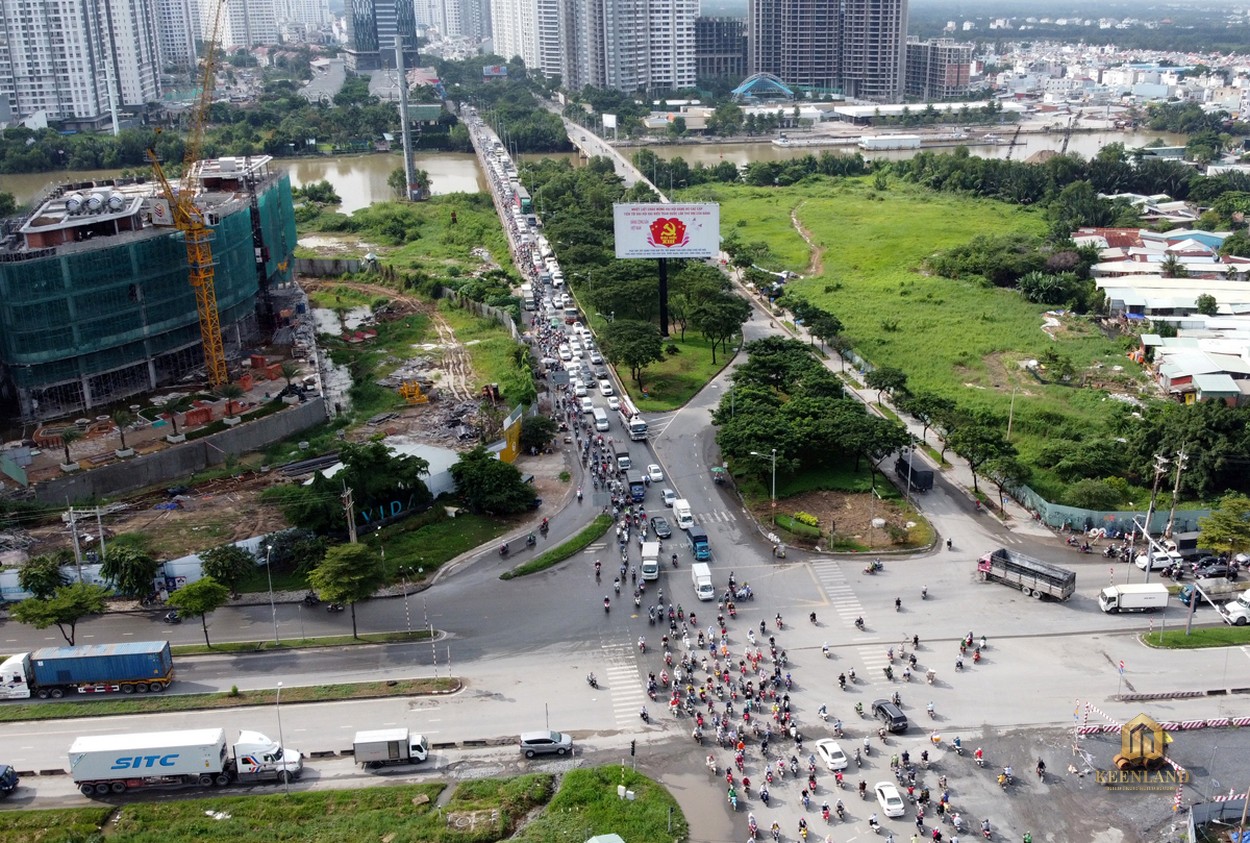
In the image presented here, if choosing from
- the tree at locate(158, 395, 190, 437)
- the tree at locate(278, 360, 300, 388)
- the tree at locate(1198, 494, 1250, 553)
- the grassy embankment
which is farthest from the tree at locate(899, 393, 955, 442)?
the tree at locate(158, 395, 190, 437)

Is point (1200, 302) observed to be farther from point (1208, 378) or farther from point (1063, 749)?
point (1063, 749)

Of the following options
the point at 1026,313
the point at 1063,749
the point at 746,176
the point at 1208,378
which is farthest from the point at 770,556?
the point at 746,176

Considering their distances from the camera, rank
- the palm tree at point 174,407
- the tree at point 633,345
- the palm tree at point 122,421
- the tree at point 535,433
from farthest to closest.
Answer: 1. the tree at point 633,345
2. the palm tree at point 174,407
3. the tree at point 535,433
4. the palm tree at point 122,421

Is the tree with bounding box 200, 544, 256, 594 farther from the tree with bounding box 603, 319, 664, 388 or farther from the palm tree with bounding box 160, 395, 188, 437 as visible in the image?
the tree with bounding box 603, 319, 664, 388

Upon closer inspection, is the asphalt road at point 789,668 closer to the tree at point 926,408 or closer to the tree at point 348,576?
the tree at point 348,576

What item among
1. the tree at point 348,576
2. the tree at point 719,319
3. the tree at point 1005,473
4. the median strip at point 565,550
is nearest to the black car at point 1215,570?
the tree at point 1005,473
